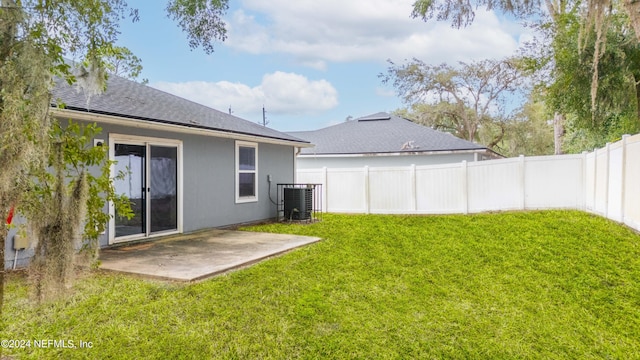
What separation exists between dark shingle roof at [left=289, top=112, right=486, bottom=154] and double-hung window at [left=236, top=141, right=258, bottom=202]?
5.98 metres

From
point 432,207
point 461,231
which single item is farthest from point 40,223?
point 432,207

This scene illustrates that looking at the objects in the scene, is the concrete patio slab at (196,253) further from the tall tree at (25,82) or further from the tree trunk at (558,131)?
the tree trunk at (558,131)

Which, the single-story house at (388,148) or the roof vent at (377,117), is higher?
the roof vent at (377,117)

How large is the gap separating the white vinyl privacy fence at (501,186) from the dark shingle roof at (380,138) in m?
3.53

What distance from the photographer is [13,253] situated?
5.31 metres

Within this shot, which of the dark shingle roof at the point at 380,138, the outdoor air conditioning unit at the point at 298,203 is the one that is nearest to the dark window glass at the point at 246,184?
the outdoor air conditioning unit at the point at 298,203

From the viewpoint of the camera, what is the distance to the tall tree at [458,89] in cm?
2439

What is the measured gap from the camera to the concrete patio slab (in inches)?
204

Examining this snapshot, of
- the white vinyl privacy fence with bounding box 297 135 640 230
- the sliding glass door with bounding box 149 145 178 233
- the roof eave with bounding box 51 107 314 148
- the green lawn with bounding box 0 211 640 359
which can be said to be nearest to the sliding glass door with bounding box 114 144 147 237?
the sliding glass door with bounding box 149 145 178 233

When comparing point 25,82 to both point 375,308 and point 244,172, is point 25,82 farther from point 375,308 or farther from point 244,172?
point 244,172

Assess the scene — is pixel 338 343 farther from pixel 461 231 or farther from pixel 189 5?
pixel 461 231

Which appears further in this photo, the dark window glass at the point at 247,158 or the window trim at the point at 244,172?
the dark window glass at the point at 247,158

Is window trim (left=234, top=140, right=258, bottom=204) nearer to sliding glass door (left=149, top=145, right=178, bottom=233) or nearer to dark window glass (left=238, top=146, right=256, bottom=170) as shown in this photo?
dark window glass (left=238, top=146, right=256, bottom=170)

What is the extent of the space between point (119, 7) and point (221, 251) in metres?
4.18
